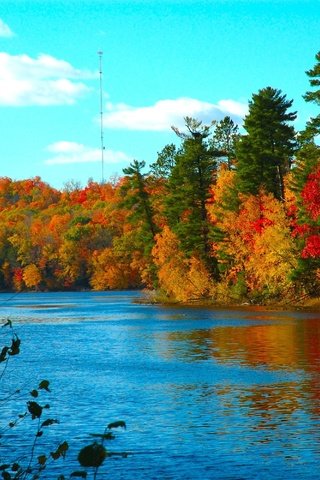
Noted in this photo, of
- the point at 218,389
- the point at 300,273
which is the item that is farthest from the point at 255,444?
the point at 300,273

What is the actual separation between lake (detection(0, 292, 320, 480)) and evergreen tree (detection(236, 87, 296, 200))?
981 inches

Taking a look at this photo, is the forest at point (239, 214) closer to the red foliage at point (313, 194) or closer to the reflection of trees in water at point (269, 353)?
the red foliage at point (313, 194)

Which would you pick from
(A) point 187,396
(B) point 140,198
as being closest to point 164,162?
(B) point 140,198

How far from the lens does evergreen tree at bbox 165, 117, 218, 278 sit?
85938 millimetres

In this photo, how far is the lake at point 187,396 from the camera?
58.5ft

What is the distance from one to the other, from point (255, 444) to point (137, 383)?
A: 437 inches

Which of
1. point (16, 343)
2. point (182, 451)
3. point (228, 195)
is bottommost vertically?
point (182, 451)

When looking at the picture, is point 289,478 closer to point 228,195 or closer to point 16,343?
point 16,343

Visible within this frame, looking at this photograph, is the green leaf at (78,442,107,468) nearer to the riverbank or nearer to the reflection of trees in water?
the reflection of trees in water

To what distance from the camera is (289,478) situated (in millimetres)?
15984

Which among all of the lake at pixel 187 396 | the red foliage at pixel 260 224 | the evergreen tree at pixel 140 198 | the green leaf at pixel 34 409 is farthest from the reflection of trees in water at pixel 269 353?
the evergreen tree at pixel 140 198

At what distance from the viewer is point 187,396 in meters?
26.4

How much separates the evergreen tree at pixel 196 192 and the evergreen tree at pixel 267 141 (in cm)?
880

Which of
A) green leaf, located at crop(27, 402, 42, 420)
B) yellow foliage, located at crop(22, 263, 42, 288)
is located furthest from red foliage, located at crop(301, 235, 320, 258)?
yellow foliage, located at crop(22, 263, 42, 288)
